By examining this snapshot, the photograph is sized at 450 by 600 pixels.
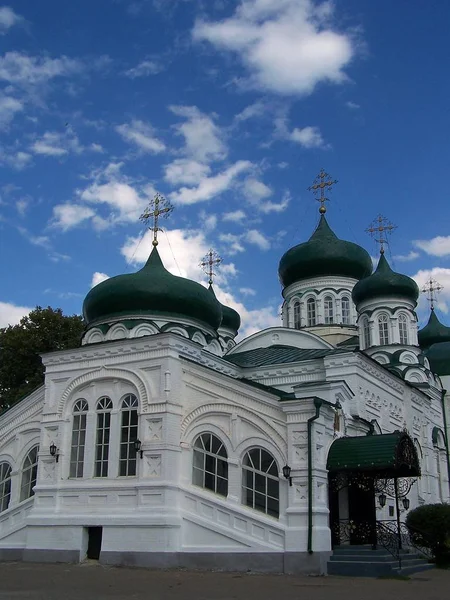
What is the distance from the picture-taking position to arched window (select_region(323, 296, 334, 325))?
2592 cm

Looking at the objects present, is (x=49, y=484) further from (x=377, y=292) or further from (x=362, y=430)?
(x=377, y=292)

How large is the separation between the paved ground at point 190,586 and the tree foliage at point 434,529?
166 centimetres

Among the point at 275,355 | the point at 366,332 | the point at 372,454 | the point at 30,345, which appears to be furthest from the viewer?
the point at 30,345

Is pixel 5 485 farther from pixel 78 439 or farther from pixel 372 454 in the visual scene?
pixel 372 454

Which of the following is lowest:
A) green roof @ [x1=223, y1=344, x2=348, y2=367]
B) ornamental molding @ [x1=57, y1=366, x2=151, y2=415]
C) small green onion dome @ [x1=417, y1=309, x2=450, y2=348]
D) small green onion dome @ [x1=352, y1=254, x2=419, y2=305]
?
ornamental molding @ [x1=57, y1=366, x2=151, y2=415]

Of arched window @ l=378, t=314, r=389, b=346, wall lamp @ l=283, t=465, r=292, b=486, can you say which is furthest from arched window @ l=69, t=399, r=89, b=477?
arched window @ l=378, t=314, r=389, b=346

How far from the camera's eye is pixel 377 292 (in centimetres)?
2314

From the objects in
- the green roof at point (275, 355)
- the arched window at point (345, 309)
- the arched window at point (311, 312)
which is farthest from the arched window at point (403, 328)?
the arched window at point (311, 312)

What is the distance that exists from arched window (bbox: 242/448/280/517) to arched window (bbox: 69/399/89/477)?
148 inches

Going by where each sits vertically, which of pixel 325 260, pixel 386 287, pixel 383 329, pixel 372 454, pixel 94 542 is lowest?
pixel 94 542

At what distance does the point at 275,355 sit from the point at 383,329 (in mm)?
4682

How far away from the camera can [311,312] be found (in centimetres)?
2634

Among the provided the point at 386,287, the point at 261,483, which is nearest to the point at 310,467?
the point at 261,483

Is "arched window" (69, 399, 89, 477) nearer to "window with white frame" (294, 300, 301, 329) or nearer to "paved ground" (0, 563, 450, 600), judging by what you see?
"paved ground" (0, 563, 450, 600)
